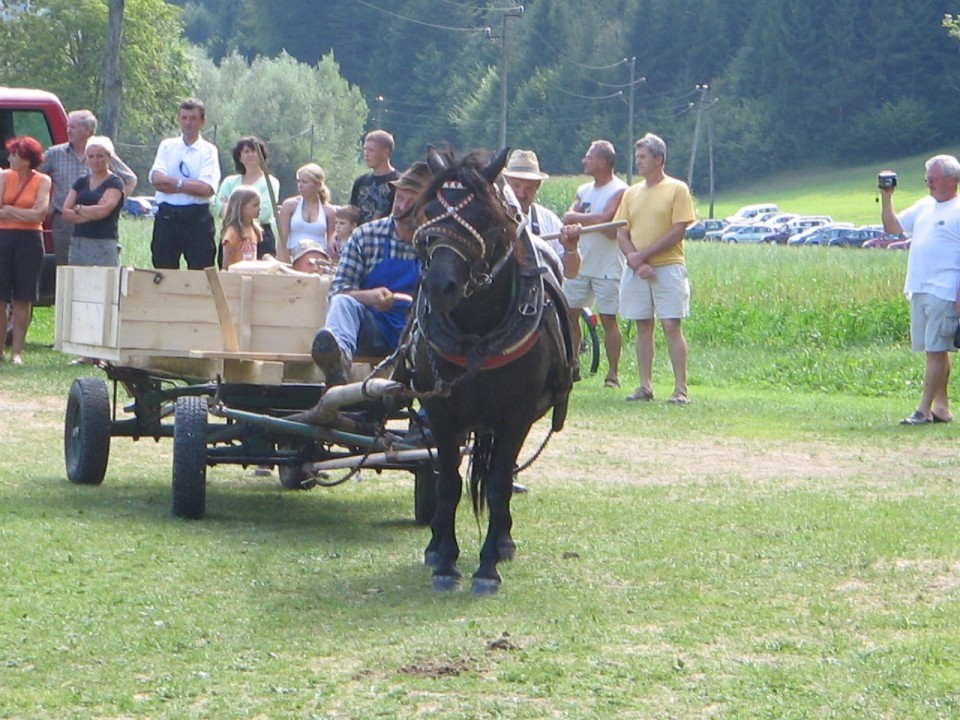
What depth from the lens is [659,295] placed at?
45.5 feet

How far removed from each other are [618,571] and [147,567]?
6.68 ft

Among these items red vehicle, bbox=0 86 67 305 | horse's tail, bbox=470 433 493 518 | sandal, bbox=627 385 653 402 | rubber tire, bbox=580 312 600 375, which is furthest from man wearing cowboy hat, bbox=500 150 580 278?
red vehicle, bbox=0 86 67 305

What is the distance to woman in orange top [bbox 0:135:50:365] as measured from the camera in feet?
47.8

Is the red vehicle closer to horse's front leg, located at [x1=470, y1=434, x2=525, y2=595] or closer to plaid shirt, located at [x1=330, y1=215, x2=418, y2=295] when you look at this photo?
plaid shirt, located at [x1=330, y1=215, x2=418, y2=295]

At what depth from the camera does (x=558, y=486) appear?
31.4 feet

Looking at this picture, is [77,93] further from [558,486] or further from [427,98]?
[558,486]

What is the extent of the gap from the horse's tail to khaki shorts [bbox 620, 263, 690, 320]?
6879 millimetres

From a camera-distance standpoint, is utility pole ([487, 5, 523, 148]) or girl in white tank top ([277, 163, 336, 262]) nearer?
girl in white tank top ([277, 163, 336, 262])

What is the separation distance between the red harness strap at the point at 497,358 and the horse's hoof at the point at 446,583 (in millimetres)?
875

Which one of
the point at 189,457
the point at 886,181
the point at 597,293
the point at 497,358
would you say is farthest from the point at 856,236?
the point at 497,358

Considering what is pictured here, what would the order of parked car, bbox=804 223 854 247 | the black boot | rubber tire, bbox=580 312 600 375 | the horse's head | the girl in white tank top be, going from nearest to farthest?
the horse's head < the black boot < the girl in white tank top < rubber tire, bbox=580 312 600 375 < parked car, bbox=804 223 854 247

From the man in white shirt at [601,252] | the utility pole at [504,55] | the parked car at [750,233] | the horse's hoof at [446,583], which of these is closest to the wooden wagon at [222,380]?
the horse's hoof at [446,583]

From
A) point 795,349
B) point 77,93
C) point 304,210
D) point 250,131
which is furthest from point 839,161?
point 304,210

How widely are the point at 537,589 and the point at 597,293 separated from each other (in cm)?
837
